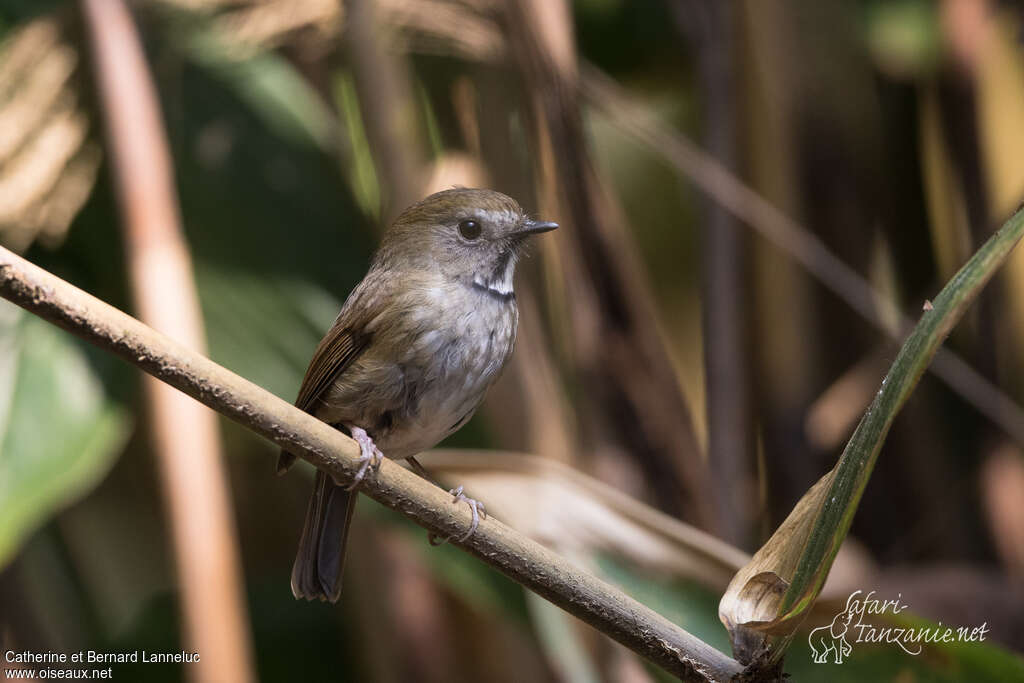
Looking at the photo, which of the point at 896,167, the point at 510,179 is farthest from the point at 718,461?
the point at 896,167

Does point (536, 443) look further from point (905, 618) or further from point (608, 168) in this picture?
point (608, 168)

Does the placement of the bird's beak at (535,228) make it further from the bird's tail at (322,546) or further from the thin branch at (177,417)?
the thin branch at (177,417)

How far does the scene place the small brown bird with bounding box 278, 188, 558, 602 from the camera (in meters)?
1.89

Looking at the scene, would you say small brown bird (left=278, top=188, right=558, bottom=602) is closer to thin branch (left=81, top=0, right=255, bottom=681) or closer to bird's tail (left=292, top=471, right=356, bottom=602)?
bird's tail (left=292, top=471, right=356, bottom=602)

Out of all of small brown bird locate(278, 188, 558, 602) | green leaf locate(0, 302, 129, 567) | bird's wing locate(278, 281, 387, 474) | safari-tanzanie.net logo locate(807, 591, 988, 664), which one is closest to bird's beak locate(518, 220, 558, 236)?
small brown bird locate(278, 188, 558, 602)

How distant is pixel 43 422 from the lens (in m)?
2.68

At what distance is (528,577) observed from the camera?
1.22 metres

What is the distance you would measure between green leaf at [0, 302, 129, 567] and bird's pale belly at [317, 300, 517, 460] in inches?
36.0

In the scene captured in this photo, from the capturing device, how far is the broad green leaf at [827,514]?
1.02 m

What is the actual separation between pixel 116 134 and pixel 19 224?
1.74 ft

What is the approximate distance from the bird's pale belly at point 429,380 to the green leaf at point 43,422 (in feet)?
3.00

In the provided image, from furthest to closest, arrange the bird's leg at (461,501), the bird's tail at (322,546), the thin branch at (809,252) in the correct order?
1. the thin branch at (809,252)
2. the bird's tail at (322,546)
3. the bird's leg at (461,501)

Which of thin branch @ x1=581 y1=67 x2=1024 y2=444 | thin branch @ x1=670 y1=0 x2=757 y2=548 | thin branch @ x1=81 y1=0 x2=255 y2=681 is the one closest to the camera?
thin branch @ x1=81 y1=0 x2=255 y2=681

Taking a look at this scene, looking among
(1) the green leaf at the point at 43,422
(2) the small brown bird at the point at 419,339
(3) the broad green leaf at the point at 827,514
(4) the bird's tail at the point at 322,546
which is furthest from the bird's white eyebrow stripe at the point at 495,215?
(1) the green leaf at the point at 43,422
